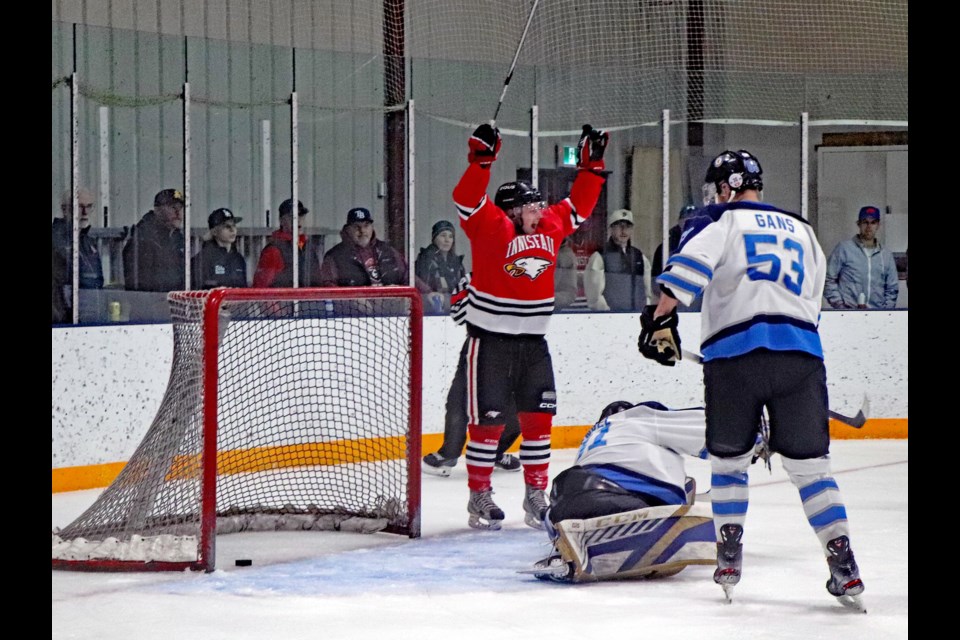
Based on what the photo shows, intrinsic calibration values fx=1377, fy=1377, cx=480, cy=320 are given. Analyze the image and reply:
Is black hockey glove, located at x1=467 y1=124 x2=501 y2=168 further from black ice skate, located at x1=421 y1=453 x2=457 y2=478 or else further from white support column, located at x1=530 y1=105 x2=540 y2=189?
white support column, located at x1=530 y1=105 x2=540 y2=189

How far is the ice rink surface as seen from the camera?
3.23 metres

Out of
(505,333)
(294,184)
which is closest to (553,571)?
(505,333)

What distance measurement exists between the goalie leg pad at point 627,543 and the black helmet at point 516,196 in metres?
1.38

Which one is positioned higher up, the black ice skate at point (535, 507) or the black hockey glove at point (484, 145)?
the black hockey glove at point (484, 145)

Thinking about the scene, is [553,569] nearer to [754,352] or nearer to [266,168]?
[754,352]

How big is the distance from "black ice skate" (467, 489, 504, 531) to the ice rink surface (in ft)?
0.13

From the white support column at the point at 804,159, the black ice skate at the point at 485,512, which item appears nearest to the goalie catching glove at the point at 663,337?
the black ice skate at the point at 485,512

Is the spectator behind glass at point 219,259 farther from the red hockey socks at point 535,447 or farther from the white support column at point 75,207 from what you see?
the red hockey socks at point 535,447

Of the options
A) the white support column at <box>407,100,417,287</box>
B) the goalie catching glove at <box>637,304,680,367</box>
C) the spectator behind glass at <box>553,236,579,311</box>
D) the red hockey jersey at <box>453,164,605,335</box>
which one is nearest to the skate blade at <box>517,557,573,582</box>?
the goalie catching glove at <box>637,304,680,367</box>

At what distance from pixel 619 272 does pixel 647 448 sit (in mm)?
3564

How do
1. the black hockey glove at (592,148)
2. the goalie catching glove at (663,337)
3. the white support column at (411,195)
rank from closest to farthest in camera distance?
the goalie catching glove at (663,337) < the black hockey glove at (592,148) < the white support column at (411,195)

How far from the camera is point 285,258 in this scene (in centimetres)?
668

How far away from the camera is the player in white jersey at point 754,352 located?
133 inches

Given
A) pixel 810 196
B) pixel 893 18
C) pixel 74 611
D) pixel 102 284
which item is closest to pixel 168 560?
pixel 74 611
